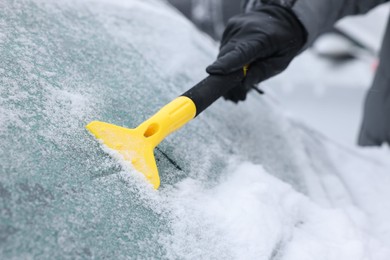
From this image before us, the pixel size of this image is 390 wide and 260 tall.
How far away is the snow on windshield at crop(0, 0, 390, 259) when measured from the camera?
721 millimetres

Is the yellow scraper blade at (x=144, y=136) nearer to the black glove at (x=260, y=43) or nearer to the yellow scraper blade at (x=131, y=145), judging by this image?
the yellow scraper blade at (x=131, y=145)

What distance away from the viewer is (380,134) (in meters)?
1.85

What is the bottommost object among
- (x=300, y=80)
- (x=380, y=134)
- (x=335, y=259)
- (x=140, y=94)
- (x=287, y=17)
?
(x=300, y=80)

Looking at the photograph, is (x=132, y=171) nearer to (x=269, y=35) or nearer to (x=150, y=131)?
(x=150, y=131)

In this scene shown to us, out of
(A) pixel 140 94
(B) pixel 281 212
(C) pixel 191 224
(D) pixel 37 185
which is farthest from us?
(A) pixel 140 94

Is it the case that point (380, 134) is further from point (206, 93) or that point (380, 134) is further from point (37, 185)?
point (37, 185)

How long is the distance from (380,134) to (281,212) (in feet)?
3.49

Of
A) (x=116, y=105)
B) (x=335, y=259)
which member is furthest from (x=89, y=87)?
(x=335, y=259)

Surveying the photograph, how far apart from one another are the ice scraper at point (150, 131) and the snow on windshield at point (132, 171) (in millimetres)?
27

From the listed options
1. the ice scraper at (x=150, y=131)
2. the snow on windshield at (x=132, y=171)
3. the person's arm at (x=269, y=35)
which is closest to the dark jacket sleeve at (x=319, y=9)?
the person's arm at (x=269, y=35)

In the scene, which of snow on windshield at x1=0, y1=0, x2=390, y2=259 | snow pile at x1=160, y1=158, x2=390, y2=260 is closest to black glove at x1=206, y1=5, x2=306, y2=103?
snow on windshield at x1=0, y1=0, x2=390, y2=259

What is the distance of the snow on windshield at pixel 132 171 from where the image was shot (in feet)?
2.36

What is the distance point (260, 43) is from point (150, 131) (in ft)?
1.63

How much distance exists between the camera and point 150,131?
948mm
